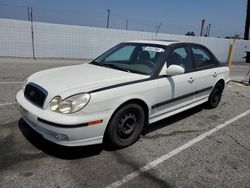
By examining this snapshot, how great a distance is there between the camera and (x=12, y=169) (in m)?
2.91

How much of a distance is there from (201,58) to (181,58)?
0.85m

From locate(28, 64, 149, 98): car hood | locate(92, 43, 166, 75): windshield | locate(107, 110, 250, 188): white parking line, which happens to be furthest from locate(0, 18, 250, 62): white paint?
locate(107, 110, 250, 188): white parking line

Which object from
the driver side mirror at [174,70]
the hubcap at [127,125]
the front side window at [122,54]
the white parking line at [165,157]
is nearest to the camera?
the white parking line at [165,157]

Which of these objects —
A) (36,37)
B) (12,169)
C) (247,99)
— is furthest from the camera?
(36,37)

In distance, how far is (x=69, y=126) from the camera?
2.85 meters

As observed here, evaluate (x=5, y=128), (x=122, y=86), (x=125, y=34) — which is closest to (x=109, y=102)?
(x=122, y=86)

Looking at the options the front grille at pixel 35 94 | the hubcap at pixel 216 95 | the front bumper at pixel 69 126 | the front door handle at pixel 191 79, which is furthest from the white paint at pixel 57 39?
the front door handle at pixel 191 79

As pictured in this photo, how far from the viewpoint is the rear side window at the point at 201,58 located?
15.9 feet

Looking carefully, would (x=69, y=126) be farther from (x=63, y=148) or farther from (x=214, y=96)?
(x=214, y=96)

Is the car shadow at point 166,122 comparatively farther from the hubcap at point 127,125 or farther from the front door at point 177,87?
the hubcap at point 127,125

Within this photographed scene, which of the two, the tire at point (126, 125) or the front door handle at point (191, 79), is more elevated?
the front door handle at point (191, 79)

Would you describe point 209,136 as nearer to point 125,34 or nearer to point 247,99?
point 247,99

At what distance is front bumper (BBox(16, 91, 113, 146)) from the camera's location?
9.40 feet

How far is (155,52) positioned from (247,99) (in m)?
4.47
